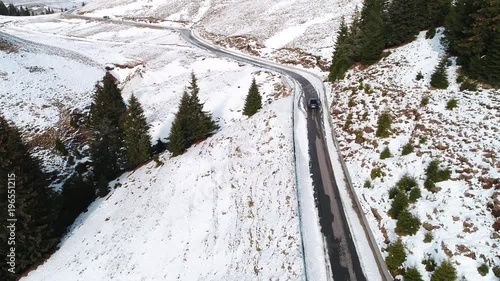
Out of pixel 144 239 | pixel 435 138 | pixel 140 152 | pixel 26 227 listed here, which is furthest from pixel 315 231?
pixel 140 152

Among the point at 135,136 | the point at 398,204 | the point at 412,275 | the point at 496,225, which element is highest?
the point at 135,136

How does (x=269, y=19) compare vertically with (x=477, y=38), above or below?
above

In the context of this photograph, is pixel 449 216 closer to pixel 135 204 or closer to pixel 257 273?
pixel 257 273

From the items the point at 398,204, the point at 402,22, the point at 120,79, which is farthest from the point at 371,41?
the point at 120,79

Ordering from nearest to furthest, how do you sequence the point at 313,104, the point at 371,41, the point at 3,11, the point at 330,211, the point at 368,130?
1. the point at 330,211
2. the point at 368,130
3. the point at 313,104
4. the point at 371,41
5. the point at 3,11

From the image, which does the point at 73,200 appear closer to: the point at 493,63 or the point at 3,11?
the point at 493,63
